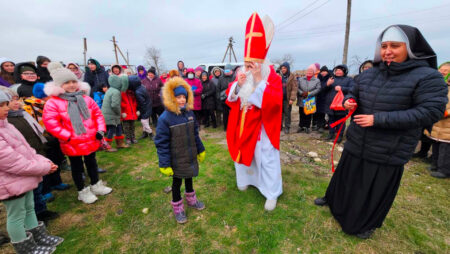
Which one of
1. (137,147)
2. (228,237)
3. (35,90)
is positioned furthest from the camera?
(137,147)

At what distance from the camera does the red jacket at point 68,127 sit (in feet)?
8.21

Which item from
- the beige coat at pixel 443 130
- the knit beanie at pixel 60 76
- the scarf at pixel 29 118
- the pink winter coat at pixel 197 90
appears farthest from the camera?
the pink winter coat at pixel 197 90

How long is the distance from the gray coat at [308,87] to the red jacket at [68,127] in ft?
17.7

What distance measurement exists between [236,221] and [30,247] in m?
2.21

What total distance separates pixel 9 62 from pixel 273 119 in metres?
5.25

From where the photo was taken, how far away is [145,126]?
5695mm

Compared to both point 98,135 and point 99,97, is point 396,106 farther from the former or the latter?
point 99,97

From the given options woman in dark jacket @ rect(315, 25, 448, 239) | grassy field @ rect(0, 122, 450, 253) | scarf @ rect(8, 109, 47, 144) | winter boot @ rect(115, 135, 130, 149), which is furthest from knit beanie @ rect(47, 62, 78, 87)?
woman in dark jacket @ rect(315, 25, 448, 239)

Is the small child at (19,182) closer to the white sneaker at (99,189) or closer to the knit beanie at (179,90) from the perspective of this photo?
the white sneaker at (99,189)

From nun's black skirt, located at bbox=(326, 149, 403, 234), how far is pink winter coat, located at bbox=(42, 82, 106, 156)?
131 inches

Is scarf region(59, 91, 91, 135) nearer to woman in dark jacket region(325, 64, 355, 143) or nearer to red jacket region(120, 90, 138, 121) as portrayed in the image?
red jacket region(120, 90, 138, 121)

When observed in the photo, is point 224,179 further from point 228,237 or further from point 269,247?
point 269,247

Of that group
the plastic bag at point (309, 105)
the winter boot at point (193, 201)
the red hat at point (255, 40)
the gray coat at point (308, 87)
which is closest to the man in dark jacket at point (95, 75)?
the winter boot at point (193, 201)

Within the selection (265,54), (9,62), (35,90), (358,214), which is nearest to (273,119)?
(265,54)
